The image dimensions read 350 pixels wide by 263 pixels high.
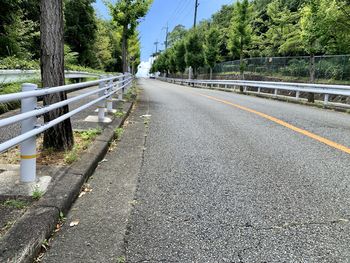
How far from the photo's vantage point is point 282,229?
298 centimetres

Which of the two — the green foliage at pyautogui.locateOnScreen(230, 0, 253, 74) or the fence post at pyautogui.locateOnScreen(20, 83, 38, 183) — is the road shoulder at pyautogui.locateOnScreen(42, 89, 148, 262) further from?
the green foliage at pyautogui.locateOnScreen(230, 0, 253, 74)

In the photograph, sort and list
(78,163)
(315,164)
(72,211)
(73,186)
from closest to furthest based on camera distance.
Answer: (72,211) → (73,186) → (78,163) → (315,164)

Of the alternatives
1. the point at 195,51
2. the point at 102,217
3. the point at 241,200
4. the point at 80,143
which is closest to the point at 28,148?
the point at 102,217

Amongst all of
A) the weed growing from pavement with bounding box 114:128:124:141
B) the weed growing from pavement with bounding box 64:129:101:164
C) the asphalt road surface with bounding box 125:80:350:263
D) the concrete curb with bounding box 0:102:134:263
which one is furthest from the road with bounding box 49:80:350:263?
the weed growing from pavement with bounding box 64:129:101:164

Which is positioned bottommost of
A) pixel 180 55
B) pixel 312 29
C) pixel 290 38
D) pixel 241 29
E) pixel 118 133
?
pixel 118 133

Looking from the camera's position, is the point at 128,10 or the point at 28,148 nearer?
the point at 28,148

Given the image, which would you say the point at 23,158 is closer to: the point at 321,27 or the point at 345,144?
the point at 345,144

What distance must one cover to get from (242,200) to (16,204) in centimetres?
209

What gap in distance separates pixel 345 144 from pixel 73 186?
477 cm

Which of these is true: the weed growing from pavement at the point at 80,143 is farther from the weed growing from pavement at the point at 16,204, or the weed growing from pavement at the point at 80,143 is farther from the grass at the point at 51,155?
the weed growing from pavement at the point at 16,204

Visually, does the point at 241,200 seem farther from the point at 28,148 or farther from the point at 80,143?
the point at 80,143

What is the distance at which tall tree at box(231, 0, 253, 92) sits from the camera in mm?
31688

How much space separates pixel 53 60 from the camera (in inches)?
174

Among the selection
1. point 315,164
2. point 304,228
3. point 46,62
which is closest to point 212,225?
point 304,228
